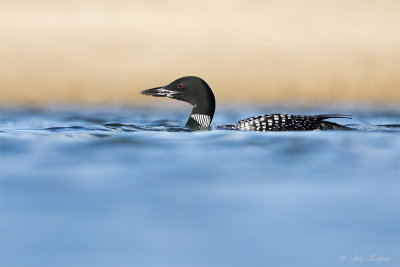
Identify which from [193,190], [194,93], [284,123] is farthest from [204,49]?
[193,190]

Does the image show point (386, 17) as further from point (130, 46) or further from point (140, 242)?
point (140, 242)

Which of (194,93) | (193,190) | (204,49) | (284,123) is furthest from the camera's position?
(204,49)

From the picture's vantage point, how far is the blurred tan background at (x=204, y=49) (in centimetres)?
1906

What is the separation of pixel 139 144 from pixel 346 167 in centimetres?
203

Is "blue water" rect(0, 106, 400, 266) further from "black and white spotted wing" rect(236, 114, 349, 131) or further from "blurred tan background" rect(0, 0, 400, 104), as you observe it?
"blurred tan background" rect(0, 0, 400, 104)

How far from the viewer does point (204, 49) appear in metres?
21.8

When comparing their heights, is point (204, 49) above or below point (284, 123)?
above

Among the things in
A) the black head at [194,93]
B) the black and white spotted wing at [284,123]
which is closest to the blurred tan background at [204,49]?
the black head at [194,93]

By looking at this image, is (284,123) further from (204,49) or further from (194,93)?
(204,49)

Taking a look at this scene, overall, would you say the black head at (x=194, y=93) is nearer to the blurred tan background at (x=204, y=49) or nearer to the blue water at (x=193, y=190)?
the blue water at (x=193, y=190)

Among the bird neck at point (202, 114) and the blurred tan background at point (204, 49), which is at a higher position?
the blurred tan background at point (204, 49)

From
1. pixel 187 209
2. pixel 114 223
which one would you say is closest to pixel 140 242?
pixel 114 223

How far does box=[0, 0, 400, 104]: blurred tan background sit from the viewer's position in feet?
62.5

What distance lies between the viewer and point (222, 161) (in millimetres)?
5656
